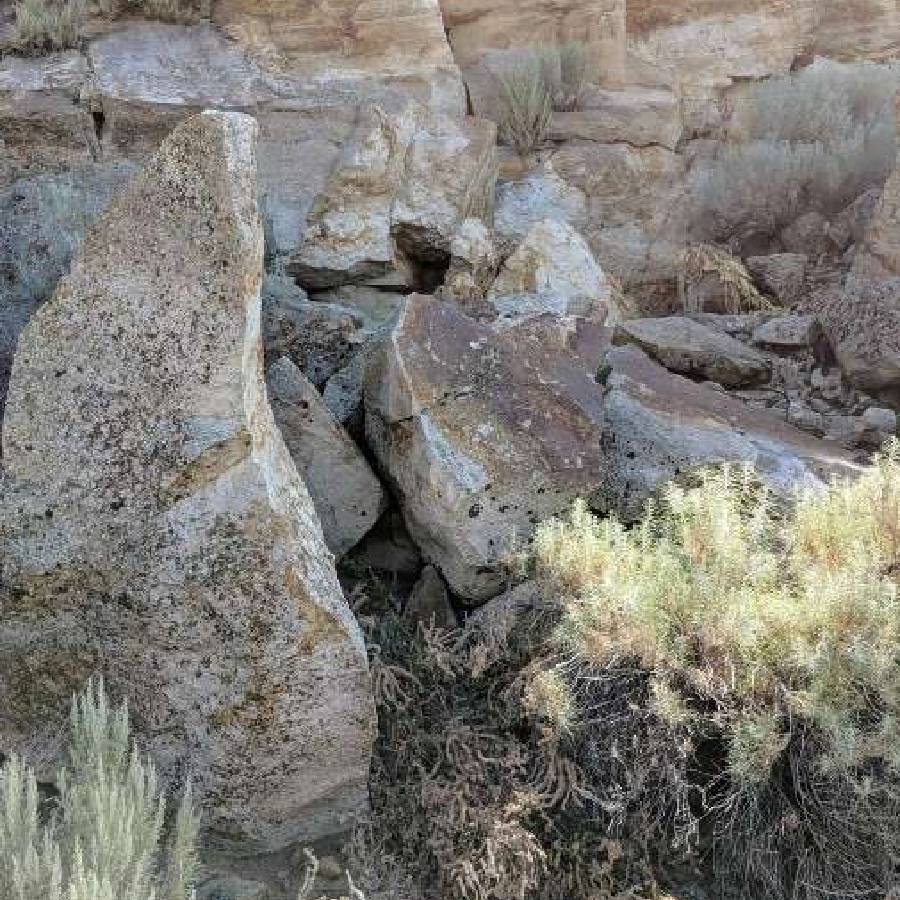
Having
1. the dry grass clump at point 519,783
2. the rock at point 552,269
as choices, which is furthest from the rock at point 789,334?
the dry grass clump at point 519,783

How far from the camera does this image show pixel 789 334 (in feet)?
16.8

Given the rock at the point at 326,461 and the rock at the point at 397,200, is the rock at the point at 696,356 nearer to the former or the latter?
the rock at the point at 397,200

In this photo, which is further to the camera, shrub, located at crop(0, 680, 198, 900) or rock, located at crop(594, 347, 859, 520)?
rock, located at crop(594, 347, 859, 520)

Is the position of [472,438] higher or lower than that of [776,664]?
higher

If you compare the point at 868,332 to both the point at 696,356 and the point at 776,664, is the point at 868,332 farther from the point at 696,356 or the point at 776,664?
the point at 776,664

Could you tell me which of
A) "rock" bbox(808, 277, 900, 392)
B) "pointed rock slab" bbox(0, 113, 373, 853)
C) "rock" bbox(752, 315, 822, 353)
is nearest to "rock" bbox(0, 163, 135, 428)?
"pointed rock slab" bbox(0, 113, 373, 853)

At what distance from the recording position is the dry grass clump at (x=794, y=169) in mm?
6293

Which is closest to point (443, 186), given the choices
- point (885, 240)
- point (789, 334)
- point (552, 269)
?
point (552, 269)

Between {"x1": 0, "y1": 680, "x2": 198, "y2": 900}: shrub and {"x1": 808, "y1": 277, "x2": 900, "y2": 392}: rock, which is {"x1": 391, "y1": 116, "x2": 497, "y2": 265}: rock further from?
{"x1": 0, "y1": 680, "x2": 198, "y2": 900}: shrub

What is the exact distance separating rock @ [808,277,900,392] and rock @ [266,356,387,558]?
7.08ft

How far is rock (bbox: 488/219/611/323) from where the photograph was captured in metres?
5.07

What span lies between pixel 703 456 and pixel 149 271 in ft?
5.94

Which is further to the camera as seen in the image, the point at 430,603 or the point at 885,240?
the point at 885,240

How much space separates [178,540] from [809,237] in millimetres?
4243
